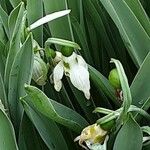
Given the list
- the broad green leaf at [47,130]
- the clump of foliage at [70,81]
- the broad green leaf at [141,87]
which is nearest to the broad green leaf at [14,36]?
the clump of foliage at [70,81]

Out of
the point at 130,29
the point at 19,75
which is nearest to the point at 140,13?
the point at 130,29

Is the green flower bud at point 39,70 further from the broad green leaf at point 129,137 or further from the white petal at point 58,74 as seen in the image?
the broad green leaf at point 129,137

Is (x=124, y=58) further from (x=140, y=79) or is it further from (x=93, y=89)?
(x=140, y=79)

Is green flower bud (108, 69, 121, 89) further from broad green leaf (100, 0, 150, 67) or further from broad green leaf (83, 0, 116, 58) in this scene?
broad green leaf (83, 0, 116, 58)

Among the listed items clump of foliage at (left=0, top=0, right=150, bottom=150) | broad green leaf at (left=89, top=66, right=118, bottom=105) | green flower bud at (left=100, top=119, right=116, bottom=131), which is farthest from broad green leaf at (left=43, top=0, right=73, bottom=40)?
green flower bud at (left=100, top=119, right=116, bottom=131)

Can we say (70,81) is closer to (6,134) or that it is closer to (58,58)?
(58,58)

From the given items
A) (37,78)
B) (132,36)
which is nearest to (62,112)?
(37,78)
